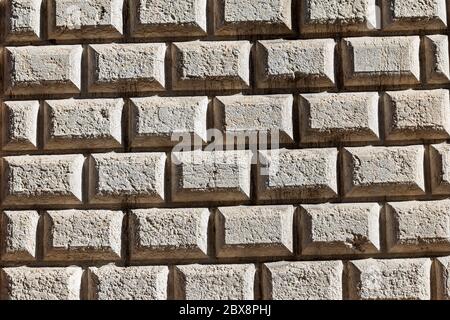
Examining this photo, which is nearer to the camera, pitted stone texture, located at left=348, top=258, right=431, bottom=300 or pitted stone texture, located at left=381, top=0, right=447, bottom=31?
pitted stone texture, located at left=348, top=258, right=431, bottom=300

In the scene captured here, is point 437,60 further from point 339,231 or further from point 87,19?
point 87,19

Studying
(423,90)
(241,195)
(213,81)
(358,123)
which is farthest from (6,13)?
(423,90)

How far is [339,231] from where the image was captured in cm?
283

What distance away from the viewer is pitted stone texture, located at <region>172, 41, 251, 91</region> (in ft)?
9.52

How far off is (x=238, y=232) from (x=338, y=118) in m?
0.52

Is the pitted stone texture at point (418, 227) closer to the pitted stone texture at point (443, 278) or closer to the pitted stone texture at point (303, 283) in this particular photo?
the pitted stone texture at point (443, 278)

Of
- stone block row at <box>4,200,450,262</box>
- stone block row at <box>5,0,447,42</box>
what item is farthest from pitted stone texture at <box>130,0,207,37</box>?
stone block row at <box>4,200,450,262</box>

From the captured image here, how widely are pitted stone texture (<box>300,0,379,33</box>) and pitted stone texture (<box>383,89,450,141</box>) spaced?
0.90 ft

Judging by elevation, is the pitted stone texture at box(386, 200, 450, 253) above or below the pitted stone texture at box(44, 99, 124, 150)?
below

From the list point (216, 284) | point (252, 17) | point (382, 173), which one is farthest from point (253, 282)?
point (252, 17)

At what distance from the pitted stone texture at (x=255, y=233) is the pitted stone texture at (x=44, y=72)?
71cm

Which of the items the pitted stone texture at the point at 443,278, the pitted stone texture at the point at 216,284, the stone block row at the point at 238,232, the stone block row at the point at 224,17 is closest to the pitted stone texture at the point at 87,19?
the stone block row at the point at 224,17

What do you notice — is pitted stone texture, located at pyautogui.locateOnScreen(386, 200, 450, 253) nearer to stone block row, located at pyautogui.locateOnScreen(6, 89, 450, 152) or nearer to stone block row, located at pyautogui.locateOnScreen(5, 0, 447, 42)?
stone block row, located at pyautogui.locateOnScreen(6, 89, 450, 152)

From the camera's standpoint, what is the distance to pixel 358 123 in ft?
9.42
